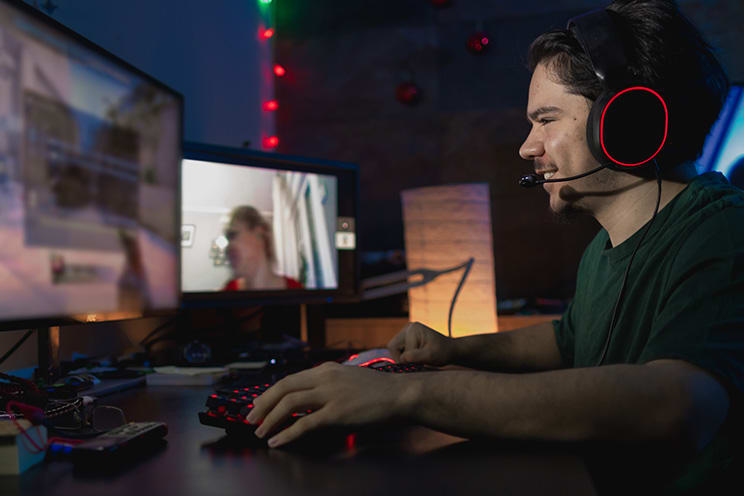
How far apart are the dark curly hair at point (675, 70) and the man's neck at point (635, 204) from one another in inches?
1.3

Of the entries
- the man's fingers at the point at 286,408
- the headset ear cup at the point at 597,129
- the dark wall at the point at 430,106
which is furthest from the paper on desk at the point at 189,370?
the dark wall at the point at 430,106

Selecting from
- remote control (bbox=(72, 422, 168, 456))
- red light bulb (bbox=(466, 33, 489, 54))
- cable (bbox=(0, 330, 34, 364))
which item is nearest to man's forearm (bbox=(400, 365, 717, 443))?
remote control (bbox=(72, 422, 168, 456))

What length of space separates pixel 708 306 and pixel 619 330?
219mm

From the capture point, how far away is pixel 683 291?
0.65 meters

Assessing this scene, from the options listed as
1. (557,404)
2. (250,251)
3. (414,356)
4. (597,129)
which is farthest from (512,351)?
(250,251)

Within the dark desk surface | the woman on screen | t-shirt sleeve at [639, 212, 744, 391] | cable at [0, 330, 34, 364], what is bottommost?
the dark desk surface

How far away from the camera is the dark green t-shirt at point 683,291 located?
1.94 ft

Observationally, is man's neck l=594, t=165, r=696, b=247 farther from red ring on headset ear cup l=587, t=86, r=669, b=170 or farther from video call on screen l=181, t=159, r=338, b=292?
video call on screen l=181, t=159, r=338, b=292

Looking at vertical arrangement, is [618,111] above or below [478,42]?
below

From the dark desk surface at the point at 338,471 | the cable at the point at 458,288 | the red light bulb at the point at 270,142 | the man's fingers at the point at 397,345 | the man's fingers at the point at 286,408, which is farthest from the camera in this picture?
the red light bulb at the point at 270,142

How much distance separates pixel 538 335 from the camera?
1.16 meters

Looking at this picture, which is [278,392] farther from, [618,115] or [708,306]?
[618,115]

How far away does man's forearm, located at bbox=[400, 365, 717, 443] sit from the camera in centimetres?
53

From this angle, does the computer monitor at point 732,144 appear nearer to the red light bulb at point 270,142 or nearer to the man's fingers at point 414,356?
the red light bulb at point 270,142
